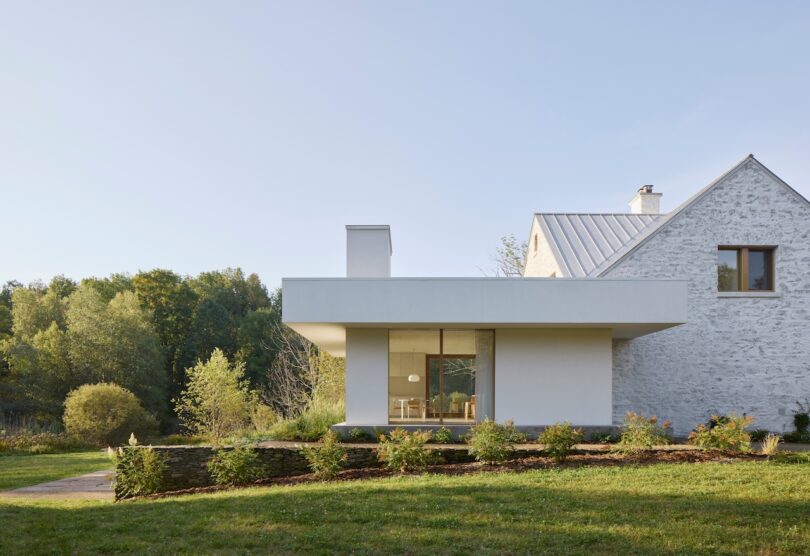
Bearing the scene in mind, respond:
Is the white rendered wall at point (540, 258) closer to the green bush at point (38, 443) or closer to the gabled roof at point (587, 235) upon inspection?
the gabled roof at point (587, 235)

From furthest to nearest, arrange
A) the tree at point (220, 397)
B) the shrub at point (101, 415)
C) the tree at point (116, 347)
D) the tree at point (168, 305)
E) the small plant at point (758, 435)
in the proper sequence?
the tree at point (168, 305)
the tree at point (116, 347)
the shrub at point (101, 415)
the tree at point (220, 397)
the small plant at point (758, 435)

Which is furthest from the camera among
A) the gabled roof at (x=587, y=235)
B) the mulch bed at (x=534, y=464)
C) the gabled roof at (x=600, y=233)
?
the gabled roof at (x=587, y=235)

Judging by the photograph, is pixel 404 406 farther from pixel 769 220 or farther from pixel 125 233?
pixel 125 233

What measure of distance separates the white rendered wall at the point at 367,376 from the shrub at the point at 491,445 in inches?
128

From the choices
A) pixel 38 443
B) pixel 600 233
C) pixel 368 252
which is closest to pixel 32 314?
pixel 38 443

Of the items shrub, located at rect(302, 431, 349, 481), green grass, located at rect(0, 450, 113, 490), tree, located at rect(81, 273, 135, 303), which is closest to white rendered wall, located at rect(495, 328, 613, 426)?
shrub, located at rect(302, 431, 349, 481)

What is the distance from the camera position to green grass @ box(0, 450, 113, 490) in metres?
14.6

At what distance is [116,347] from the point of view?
110 ft

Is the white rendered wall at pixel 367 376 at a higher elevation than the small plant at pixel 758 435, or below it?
higher

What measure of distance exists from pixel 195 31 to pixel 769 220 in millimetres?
14947

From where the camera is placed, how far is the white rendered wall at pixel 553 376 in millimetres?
13875

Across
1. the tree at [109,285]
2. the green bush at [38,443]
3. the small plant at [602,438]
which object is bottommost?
the green bush at [38,443]

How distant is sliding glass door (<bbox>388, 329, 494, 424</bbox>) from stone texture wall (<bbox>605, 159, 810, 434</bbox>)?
4.28 meters

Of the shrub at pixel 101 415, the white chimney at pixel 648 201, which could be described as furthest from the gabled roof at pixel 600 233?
the shrub at pixel 101 415
